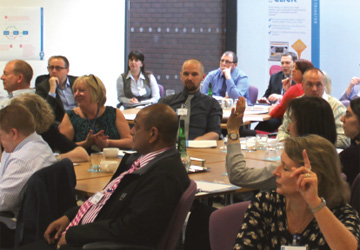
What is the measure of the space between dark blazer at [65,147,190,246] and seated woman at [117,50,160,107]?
6.04m

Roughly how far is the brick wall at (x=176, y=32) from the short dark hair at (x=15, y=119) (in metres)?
6.96

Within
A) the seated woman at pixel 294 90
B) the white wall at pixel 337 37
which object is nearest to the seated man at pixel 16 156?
the seated woman at pixel 294 90

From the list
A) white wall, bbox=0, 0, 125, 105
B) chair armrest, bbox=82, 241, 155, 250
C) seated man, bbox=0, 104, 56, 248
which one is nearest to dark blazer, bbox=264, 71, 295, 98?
white wall, bbox=0, 0, 125, 105

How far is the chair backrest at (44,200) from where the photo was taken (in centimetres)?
310

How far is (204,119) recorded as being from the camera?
19.2 ft

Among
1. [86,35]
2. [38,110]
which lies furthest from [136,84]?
[38,110]

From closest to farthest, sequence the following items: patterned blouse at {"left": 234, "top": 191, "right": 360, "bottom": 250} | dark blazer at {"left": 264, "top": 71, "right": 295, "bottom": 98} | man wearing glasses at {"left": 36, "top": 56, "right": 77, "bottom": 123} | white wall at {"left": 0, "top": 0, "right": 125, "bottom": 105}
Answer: patterned blouse at {"left": 234, "top": 191, "right": 360, "bottom": 250} < man wearing glasses at {"left": 36, "top": 56, "right": 77, "bottom": 123} < dark blazer at {"left": 264, "top": 71, "right": 295, "bottom": 98} < white wall at {"left": 0, "top": 0, "right": 125, "bottom": 105}

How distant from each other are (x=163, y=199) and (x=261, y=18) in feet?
25.4

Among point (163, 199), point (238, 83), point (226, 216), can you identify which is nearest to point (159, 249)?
point (163, 199)

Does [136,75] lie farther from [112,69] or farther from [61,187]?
[61,187]

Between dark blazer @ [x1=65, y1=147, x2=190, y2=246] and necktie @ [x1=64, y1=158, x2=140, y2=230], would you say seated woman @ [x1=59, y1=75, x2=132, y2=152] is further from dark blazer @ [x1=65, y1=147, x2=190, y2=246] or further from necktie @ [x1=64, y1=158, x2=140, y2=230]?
dark blazer @ [x1=65, y1=147, x2=190, y2=246]

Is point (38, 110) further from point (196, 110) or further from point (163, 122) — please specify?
point (196, 110)

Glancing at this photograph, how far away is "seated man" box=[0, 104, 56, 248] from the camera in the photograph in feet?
10.7

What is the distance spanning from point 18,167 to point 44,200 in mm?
294
